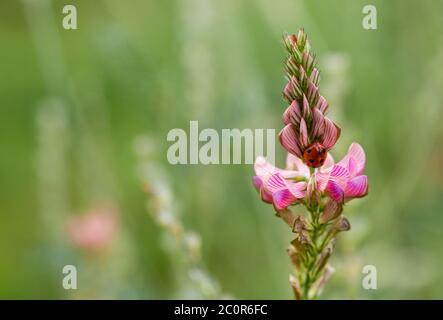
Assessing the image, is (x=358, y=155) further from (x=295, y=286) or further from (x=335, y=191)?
(x=295, y=286)

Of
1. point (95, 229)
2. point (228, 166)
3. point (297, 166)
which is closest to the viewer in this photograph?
point (297, 166)

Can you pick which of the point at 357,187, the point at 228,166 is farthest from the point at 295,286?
the point at 228,166

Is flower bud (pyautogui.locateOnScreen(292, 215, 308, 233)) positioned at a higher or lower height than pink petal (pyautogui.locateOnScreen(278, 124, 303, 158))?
lower

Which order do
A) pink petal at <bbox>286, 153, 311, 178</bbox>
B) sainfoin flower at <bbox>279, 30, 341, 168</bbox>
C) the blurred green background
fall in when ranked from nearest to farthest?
sainfoin flower at <bbox>279, 30, 341, 168</bbox> → pink petal at <bbox>286, 153, 311, 178</bbox> → the blurred green background

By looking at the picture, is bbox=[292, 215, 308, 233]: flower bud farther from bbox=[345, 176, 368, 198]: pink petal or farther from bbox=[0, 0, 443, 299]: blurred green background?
bbox=[0, 0, 443, 299]: blurred green background

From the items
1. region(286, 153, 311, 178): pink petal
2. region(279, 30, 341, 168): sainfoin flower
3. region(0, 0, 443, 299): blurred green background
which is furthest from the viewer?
region(0, 0, 443, 299): blurred green background

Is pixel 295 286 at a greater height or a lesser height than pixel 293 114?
lesser

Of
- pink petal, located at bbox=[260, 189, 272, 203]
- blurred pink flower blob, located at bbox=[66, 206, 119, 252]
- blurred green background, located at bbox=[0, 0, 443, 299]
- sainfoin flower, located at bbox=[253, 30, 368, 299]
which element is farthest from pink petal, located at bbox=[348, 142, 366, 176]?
blurred pink flower blob, located at bbox=[66, 206, 119, 252]

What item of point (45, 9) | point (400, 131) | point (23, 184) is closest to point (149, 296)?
point (400, 131)
